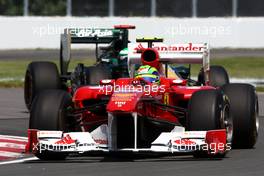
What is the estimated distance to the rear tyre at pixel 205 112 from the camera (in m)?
12.4

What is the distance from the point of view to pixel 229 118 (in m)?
13.4

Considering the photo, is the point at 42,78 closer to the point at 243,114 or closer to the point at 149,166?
the point at 243,114

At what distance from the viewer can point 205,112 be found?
12.5 meters

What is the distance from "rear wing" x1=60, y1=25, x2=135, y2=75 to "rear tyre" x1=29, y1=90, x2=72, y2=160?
6424mm

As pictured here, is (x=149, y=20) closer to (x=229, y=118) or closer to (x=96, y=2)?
(x=96, y=2)

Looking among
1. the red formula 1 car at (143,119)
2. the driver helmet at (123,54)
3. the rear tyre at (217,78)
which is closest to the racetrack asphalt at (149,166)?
the red formula 1 car at (143,119)

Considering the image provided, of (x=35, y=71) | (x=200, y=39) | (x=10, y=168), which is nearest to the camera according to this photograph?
(x=10, y=168)

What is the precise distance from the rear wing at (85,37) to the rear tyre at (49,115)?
21.1 ft

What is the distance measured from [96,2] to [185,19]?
14.3 feet

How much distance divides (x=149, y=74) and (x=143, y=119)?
1248mm

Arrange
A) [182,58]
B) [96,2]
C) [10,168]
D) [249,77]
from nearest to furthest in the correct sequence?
[10,168] < [182,58] < [249,77] < [96,2]

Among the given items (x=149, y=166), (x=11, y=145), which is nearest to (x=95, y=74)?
(x=11, y=145)

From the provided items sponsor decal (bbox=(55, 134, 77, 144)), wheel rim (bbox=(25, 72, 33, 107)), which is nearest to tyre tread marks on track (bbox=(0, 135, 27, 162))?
sponsor decal (bbox=(55, 134, 77, 144))

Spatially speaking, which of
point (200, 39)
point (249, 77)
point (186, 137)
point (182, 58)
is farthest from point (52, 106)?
point (200, 39)
